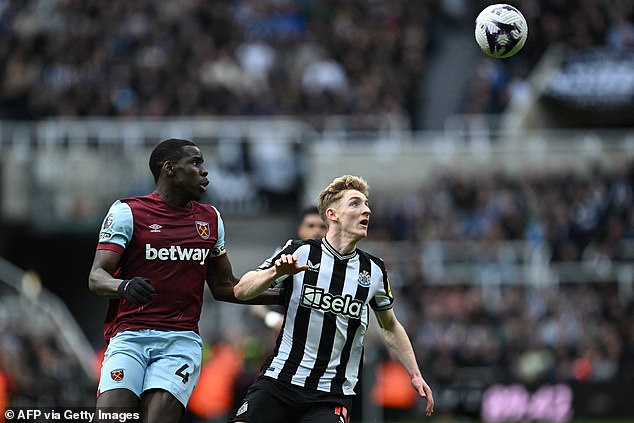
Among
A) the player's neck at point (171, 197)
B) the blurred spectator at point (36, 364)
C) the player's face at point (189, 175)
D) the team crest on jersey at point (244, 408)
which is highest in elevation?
the player's face at point (189, 175)

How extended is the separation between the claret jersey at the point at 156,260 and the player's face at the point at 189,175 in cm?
18

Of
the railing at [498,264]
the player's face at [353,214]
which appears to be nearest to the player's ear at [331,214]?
the player's face at [353,214]

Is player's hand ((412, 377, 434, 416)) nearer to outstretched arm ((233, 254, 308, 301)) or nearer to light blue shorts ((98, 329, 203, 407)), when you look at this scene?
outstretched arm ((233, 254, 308, 301))

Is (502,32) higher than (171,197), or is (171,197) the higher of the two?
(502,32)

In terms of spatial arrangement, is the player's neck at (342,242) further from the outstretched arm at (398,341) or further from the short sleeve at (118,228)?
the short sleeve at (118,228)

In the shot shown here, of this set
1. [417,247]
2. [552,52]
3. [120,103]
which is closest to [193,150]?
[417,247]

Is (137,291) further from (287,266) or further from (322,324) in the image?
(322,324)

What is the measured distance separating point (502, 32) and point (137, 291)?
4218 mm

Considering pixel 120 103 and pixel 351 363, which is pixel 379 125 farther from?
pixel 351 363

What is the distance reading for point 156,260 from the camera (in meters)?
7.78

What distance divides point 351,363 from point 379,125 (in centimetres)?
1774

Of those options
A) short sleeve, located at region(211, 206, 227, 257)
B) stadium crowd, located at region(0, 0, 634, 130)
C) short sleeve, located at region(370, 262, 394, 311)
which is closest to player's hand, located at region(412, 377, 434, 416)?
short sleeve, located at region(370, 262, 394, 311)

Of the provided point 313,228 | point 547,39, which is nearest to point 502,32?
point 313,228

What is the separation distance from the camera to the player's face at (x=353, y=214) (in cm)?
795
